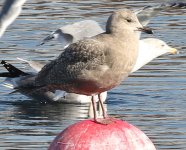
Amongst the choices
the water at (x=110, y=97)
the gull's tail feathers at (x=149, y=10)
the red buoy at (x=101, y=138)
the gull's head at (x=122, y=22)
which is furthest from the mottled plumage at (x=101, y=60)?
the gull's tail feathers at (x=149, y=10)

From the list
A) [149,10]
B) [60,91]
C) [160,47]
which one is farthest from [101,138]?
[149,10]

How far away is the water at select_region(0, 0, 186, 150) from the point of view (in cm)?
1113

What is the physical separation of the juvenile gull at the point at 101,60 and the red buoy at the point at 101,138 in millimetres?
950

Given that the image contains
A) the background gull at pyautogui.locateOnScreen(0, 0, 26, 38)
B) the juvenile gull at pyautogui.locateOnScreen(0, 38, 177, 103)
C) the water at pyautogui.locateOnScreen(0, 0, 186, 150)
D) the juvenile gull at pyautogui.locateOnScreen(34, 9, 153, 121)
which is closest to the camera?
the background gull at pyautogui.locateOnScreen(0, 0, 26, 38)

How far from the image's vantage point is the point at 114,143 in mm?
9094

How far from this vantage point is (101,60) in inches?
406

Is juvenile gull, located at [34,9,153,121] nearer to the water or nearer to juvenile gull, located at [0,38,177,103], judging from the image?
the water

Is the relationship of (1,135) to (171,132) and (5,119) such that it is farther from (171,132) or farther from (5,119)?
(171,132)

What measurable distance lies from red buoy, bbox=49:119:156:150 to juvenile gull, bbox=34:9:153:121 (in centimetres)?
95

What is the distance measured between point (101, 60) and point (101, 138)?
1385 mm

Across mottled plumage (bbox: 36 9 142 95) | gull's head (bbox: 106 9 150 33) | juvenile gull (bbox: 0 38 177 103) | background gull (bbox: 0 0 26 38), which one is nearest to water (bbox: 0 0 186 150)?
juvenile gull (bbox: 0 38 177 103)

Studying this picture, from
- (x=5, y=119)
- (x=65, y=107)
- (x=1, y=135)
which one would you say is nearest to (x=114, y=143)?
(x=1, y=135)

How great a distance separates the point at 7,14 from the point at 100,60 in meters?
1.33

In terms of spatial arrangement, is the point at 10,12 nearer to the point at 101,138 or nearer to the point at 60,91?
the point at 101,138
